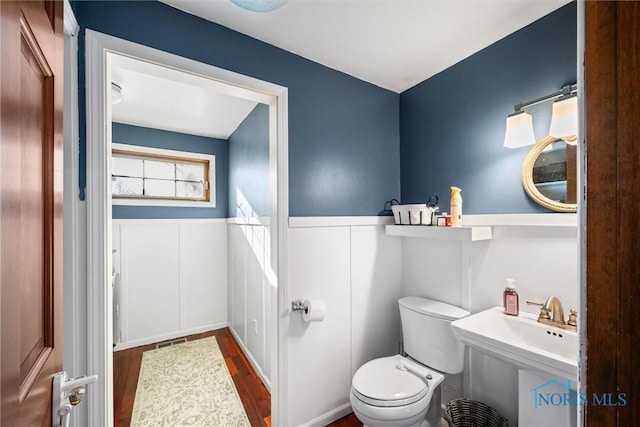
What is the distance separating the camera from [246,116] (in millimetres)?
2686

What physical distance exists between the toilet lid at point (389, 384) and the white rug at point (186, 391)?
2.89ft

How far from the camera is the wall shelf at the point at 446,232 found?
1.51 meters

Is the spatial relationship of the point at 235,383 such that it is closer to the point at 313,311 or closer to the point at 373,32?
the point at 313,311

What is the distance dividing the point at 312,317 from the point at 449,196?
1165 mm

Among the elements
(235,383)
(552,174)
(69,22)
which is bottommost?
(235,383)

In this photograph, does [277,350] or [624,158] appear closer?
[624,158]

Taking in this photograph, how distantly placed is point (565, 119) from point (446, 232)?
2.45 feet

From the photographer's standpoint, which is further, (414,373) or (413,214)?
(413,214)

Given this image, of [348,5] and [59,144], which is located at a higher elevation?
[348,5]

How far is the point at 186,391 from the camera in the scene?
210 cm

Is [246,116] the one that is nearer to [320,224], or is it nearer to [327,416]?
[320,224]

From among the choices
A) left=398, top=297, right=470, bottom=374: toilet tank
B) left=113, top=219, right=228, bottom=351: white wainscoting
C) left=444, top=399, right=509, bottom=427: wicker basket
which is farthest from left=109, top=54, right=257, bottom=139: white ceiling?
left=444, top=399, right=509, bottom=427: wicker basket

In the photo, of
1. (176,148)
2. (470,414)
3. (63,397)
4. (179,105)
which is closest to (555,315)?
(470,414)

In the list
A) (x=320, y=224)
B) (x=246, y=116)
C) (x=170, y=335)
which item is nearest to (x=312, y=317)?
(x=320, y=224)
